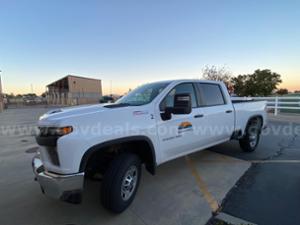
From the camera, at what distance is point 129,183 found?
2484 mm

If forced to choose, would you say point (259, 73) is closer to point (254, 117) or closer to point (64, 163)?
point (254, 117)

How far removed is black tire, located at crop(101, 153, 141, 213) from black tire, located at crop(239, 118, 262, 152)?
3.70 m

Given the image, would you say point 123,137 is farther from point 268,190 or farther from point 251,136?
point 251,136

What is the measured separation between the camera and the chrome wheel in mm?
2396

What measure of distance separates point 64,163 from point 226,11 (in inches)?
427

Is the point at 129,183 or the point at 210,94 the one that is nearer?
the point at 129,183

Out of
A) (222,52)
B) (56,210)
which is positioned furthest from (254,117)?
(222,52)

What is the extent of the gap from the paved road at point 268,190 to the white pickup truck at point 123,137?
3.43 ft

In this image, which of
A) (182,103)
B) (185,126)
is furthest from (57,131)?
(185,126)

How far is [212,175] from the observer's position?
141 inches

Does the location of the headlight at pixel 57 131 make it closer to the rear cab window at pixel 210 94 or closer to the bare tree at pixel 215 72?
the rear cab window at pixel 210 94

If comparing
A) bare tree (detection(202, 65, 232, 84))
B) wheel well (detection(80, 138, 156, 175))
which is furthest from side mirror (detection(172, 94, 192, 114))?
bare tree (detection(202, 65, 232, 84))

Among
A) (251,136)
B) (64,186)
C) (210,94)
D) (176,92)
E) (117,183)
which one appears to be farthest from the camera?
(251,136)

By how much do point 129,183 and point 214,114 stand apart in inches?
90.8
